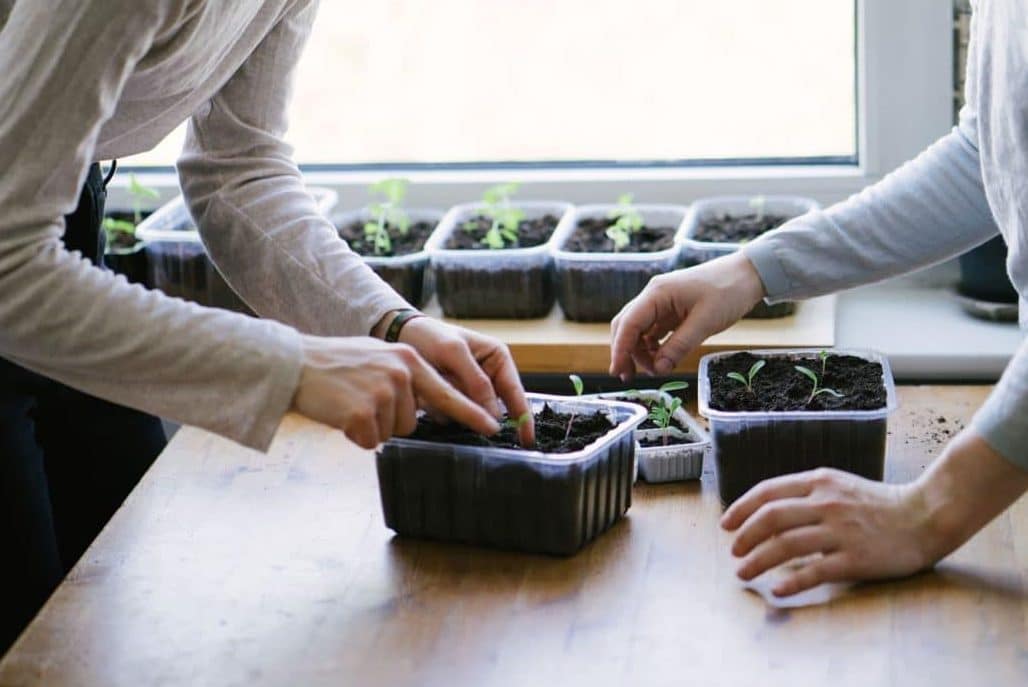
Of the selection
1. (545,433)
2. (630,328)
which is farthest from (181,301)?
(630,328)

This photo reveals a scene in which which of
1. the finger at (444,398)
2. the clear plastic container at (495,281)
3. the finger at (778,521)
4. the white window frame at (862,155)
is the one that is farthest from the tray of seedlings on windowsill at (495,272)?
the finger at (778,521)

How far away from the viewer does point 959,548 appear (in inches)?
55.8

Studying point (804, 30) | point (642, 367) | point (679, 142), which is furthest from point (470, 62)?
point (642, 367)

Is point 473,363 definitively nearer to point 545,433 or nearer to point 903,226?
point 545,433

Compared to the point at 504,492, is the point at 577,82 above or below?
above

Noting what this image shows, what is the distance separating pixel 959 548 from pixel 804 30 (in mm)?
1121

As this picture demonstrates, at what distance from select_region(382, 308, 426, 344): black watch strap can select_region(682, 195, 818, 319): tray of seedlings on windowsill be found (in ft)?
2.04

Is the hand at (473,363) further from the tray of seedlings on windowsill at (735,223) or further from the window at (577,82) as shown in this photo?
the window at (577,82)

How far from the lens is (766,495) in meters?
1.41

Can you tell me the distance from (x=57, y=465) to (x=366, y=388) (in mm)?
793

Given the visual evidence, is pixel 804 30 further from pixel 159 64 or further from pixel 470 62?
pixel 159 64

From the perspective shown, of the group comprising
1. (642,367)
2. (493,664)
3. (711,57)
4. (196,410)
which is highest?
(711,57)

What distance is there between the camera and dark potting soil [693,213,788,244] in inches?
84.7

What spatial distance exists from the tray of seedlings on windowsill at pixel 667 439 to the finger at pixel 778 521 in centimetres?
27
